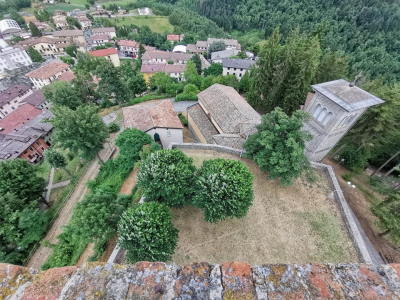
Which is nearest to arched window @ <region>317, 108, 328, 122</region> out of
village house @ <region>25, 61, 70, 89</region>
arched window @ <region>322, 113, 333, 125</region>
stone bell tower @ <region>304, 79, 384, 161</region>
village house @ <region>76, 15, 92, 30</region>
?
stone bell tower @ <region>304, 79, 384, 161</region>

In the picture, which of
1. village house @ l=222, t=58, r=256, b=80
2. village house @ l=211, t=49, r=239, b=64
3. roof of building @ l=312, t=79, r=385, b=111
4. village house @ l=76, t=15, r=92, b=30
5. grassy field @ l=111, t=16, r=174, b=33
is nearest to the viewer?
roof of building @ l=312, t=79, r=385, b=111

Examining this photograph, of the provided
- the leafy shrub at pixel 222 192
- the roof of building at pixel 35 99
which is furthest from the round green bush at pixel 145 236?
the roof of building at pixel 35 99

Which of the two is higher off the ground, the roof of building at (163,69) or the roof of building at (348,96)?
the roof of building at (348,96)

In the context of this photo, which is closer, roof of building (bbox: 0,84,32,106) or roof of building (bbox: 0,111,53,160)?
roof of building (bbox: 0,111,53,160)

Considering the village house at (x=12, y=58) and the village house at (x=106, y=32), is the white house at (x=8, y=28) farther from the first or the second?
the village house at (x=106, y=32)

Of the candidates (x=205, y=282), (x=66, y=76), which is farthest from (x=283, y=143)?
(x=66, y=76)

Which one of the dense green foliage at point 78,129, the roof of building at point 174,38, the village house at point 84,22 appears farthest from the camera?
the village house at point 84,22

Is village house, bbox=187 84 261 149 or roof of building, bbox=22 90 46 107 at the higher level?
village house, bbox=187 84 261 149

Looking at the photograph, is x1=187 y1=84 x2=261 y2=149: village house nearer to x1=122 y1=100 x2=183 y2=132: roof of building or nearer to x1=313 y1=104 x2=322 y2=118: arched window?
x1=122 y1=100 x2=183 y2=132: roof of building

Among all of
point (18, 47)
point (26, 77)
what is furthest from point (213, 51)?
point (18, 47)
